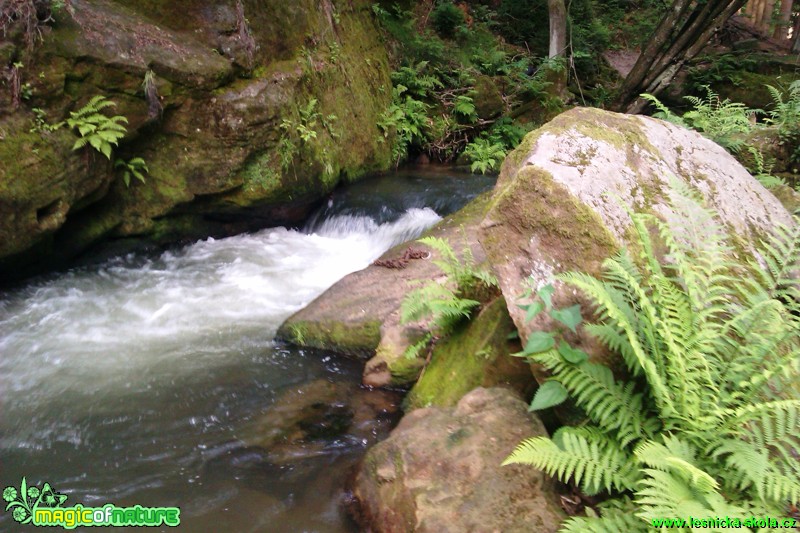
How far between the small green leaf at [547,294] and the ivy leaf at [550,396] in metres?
0.45

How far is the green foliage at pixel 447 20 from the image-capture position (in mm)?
14070

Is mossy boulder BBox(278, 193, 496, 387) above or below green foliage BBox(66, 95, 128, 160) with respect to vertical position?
below

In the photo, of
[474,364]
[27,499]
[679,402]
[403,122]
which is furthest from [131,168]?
[679,402]

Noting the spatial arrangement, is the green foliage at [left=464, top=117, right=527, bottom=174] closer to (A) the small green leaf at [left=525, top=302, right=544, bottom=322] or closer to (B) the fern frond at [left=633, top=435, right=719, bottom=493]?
(A) the small green leaf at [left=525, top=302, right=544, bottom=322]

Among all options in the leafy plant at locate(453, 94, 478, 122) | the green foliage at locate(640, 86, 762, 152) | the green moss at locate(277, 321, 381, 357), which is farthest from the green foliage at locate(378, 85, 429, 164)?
the green moss at locate(277, 321, 381, 357)

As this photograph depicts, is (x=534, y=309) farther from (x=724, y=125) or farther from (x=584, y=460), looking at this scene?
(x=724, y=125)

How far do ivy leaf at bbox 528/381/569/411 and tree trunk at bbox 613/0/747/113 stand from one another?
1203 centimetres

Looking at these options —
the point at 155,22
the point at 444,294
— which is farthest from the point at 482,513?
the point at 155,22

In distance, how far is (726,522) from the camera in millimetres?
2102

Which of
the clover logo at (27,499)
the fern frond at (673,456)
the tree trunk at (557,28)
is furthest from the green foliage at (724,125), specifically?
the clover logo at (27,499)

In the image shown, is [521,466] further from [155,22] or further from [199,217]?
[155,22]

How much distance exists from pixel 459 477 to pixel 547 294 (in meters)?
1.16

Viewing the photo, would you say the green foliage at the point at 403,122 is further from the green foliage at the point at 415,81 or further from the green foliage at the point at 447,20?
the green foliage at the point at 447,20

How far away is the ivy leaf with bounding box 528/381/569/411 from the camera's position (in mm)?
2918
